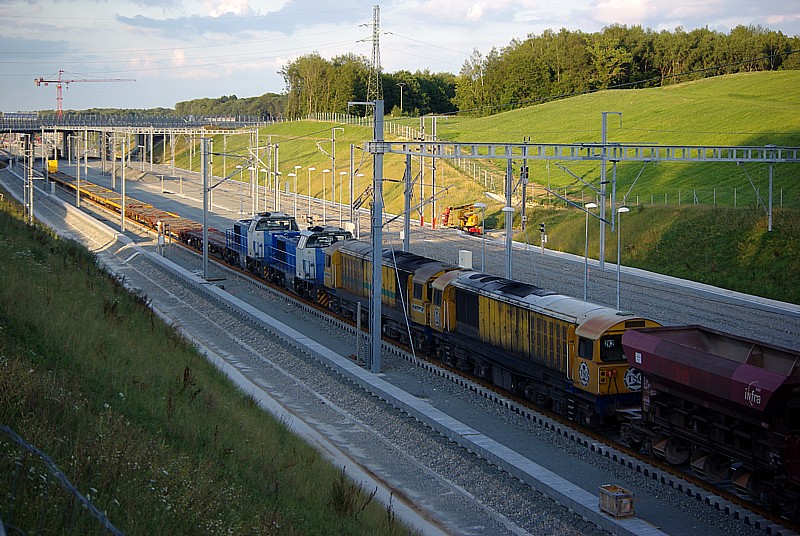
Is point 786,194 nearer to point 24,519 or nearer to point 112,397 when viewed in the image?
Result: point 112,397

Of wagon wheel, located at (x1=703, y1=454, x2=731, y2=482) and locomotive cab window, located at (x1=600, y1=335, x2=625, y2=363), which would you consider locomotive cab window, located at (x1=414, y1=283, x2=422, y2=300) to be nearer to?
locomotive cab window, located at (x1=600, y1=335, x2=625, y2=363)

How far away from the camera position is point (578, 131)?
103 m

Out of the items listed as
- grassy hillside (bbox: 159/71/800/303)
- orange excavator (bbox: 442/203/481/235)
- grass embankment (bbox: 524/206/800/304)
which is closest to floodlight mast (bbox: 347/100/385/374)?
grass embankment (bbox: 524/206/800/304)

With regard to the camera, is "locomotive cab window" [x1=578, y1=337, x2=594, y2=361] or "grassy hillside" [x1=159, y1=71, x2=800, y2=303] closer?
"locomotive cab window" [x1=578, y1=337, x2=594, y2=361]

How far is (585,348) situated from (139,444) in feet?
35.9

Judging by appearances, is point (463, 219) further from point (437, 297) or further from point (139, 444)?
point (139, 444)

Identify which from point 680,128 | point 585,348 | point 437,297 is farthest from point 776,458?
point 680,128

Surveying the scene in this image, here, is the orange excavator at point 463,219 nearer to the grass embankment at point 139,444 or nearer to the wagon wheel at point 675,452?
the grass embankment at point 139,444

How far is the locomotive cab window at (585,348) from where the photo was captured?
20.3m

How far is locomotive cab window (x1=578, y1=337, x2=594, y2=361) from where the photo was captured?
66.5 feet

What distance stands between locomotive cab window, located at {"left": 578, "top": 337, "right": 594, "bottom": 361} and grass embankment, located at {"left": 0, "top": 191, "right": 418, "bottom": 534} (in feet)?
21.9

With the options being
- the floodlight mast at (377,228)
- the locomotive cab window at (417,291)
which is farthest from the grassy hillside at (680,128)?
the floodlight mast at (377,228)

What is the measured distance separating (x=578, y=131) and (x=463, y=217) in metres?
36.2

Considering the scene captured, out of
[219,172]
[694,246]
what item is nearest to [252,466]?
[694,246]
